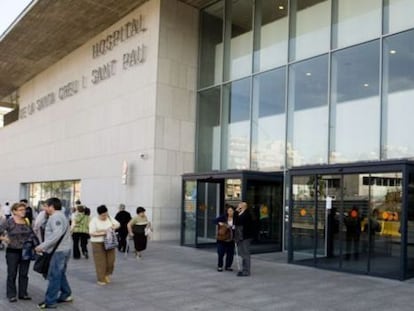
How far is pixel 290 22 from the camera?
16609 millimetres

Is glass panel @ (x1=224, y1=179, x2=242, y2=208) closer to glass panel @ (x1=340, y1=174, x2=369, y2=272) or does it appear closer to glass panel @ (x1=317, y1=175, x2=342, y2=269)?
glass panel @ (x1=317, y1=175, x2=342, y2=269)

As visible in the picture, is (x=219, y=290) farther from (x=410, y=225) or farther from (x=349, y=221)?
(x=410, y=225)

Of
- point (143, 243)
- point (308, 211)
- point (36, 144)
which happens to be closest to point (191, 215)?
point (143, 243)

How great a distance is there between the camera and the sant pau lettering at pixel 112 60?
68.4ft

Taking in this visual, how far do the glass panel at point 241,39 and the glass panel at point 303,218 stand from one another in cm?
671

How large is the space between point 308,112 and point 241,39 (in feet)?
16.2

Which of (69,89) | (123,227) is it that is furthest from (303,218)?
(69,89)

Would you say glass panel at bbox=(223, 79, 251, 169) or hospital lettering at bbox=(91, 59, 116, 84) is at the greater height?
hospital lettering at bbox=(91, 59, 116, 84)

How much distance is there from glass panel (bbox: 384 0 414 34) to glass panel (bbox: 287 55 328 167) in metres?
2.21

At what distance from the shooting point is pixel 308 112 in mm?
15594

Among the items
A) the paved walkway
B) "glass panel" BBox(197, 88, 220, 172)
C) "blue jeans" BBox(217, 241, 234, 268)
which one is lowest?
the paved walkway

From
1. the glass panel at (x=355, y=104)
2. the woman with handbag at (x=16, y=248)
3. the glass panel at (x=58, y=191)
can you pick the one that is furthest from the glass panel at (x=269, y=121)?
the glass panel at (x=58, y=191)

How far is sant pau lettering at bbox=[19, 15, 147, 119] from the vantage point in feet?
68.4

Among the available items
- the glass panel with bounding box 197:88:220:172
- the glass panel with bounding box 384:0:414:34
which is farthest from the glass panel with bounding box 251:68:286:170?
the glass panel with bounding box 384:0:414:34
